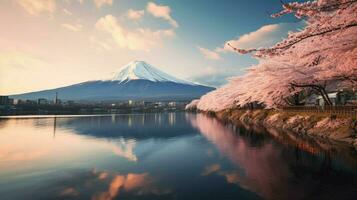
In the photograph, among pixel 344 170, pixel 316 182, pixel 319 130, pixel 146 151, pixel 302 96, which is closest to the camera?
pixel 316 182

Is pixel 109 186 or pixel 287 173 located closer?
pixel 109 186

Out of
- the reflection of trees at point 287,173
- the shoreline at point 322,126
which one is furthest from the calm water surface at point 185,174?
the shoreline at point 322,126

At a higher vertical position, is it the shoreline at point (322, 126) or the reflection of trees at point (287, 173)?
the shoreline at point (322, 126)

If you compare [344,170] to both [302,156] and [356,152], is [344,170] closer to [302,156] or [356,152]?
[302,156]

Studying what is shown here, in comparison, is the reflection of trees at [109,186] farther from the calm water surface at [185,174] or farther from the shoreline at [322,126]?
the shoreline at [322,126]

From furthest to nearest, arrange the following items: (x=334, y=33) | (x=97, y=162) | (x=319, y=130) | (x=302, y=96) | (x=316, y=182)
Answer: (x=302, y=96)
(x=319, y=130)
(x=97, y=162)
(x=316, y=182)
(x=334, y=33)

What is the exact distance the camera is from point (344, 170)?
31.7 ft

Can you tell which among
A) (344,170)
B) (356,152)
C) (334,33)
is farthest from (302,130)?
(334,33)

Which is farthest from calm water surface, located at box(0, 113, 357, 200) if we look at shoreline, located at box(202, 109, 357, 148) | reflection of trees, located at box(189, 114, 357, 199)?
shoreline, located at box(202, 109, 357, 148)

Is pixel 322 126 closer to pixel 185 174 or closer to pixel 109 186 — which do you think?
pixel 185 174

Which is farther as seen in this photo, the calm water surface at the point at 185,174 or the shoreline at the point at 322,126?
the shoreline at the point at 322,126

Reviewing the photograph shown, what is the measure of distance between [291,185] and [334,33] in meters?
4.79

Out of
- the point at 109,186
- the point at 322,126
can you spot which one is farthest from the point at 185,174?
the point at 322,126

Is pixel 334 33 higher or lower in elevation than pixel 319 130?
higher
